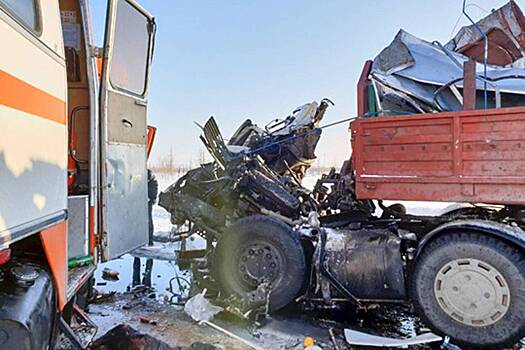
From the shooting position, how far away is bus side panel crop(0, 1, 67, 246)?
5.15 ft

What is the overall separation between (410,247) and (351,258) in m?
0.58

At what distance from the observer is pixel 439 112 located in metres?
3.94

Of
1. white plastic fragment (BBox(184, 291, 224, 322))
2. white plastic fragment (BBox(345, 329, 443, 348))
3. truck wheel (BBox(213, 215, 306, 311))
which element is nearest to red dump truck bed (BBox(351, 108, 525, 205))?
truck wheel (BBox(213, 215, 306, 311))

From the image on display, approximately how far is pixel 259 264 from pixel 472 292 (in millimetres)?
2082

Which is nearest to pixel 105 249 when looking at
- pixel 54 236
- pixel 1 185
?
pixel 54 236

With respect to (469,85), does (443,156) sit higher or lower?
lower

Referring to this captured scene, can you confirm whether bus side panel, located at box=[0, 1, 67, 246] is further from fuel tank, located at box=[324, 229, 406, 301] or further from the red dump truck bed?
the red dump truck bed

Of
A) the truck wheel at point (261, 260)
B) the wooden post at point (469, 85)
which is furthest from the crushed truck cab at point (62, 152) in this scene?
the wooden post at point (469, 85)

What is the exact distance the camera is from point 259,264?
4.50m

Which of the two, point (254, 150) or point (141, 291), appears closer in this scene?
point (141, 291)

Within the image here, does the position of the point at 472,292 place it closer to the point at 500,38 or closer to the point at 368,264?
the point at 368,264

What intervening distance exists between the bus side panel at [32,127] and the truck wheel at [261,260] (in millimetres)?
2554

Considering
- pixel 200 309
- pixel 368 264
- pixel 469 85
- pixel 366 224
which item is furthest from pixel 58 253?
pixel 469 85

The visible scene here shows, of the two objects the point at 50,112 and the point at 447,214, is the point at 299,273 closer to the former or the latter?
the point at 447,214
